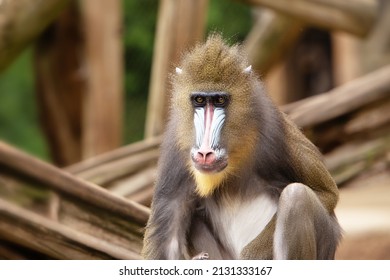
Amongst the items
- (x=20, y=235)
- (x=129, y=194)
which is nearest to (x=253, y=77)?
(x=20, y=235)

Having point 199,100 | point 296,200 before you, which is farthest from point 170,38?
point 296,200

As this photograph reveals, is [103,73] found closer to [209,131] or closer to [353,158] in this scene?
[353,158]

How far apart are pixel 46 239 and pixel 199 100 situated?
0.98 meters

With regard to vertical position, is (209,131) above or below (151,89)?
below

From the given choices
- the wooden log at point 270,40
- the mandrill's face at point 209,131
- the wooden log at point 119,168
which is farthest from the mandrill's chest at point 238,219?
the wooden log at point 270,40

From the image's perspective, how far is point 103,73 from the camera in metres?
6.16

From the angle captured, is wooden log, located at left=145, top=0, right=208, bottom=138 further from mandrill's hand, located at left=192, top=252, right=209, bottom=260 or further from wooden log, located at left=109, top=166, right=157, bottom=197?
mandrill's hand, located at left=192, top=252, right=209, bottom=260

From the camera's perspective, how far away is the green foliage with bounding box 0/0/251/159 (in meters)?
8.90

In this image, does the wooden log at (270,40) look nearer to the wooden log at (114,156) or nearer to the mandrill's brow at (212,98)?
the wooden log at (114,156)

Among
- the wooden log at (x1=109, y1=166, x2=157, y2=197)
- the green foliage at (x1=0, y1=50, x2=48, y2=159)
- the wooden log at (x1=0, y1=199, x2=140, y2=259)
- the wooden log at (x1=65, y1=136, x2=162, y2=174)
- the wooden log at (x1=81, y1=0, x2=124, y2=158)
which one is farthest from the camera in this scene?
the green foliage at (x1=0, y1=50, x2=48, y2=159)

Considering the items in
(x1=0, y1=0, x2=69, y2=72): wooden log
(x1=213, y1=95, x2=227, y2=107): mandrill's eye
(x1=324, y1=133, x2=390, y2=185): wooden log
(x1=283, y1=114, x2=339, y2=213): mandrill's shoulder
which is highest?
(x1=324, y1=133, x2=390, y2=185): wooden log

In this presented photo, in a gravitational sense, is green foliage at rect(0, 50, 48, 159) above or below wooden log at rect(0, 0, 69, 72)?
above

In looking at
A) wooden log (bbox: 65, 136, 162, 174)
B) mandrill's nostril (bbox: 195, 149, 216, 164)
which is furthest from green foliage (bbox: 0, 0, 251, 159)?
mandrill's nostril (bbox: 195, 149, 216, 164)

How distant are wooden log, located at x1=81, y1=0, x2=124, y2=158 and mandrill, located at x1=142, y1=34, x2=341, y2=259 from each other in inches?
122
